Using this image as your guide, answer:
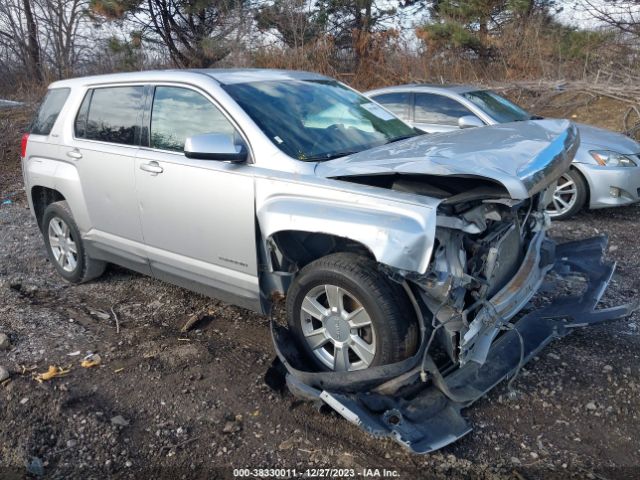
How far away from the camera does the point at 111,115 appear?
4.64 metres

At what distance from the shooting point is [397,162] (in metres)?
3.22

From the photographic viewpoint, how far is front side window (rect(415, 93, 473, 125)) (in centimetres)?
726

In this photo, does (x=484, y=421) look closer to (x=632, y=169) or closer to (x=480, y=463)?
(x=480, y=463)

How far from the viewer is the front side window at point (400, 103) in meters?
7.68

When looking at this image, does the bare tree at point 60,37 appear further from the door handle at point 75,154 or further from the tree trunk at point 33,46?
the door handle at point 75,154

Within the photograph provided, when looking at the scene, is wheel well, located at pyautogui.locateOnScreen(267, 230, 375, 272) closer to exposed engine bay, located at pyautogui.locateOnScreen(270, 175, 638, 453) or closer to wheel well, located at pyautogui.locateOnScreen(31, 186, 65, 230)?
exposed engine bay, located at pyautogui.locateOnScreen(270, 175, 638, 453)

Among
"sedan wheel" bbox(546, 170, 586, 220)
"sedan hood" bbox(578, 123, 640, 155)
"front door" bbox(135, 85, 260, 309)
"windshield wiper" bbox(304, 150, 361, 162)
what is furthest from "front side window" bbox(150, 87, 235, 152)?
"sedan hood" bbox(578, 123, 640, 155)

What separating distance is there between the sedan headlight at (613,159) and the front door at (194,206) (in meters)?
4.78

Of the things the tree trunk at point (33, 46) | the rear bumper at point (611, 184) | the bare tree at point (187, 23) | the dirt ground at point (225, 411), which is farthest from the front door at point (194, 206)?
the tree trunk at point (33, 46)

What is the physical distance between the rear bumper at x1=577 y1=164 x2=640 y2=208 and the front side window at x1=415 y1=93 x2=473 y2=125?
1.60m

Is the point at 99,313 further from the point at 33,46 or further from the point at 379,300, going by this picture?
the point at 33,46

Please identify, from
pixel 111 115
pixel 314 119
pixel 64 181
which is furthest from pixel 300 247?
pixel 64 181

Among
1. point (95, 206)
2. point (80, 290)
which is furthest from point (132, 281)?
point (95, 206)

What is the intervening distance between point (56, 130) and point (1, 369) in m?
2.25
